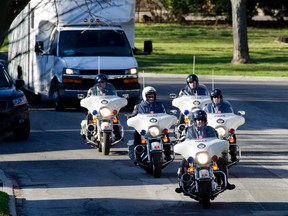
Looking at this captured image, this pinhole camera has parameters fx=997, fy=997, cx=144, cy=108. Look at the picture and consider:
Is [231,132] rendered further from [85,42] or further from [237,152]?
[85,42]

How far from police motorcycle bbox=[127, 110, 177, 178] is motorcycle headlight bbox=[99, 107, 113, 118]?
2085 mm

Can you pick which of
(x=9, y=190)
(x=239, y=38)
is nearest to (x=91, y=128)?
(x=9, y=190)

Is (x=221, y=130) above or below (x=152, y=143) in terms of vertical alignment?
above

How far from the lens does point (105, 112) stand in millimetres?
19062

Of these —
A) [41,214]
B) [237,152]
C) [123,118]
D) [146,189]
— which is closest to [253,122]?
[123,118]

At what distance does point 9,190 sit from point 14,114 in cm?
618

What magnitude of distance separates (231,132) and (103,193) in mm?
3181

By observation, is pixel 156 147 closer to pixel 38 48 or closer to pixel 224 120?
pixel 224 120

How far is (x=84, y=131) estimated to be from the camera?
19578mm

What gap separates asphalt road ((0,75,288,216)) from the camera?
13.8m

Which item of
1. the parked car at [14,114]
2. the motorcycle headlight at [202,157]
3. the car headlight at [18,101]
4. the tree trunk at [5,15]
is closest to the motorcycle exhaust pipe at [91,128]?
the parked car at [14,114]

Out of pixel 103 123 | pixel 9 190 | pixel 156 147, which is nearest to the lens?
pixel 9 190

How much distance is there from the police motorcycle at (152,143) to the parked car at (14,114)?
450 centimetres

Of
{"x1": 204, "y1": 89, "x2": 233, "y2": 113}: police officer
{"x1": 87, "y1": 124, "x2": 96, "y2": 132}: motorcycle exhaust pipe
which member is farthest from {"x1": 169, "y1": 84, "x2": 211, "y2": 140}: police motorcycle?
{"x1": 204, "y1": 89, "x2": 233, "y2": 113}: police officer
